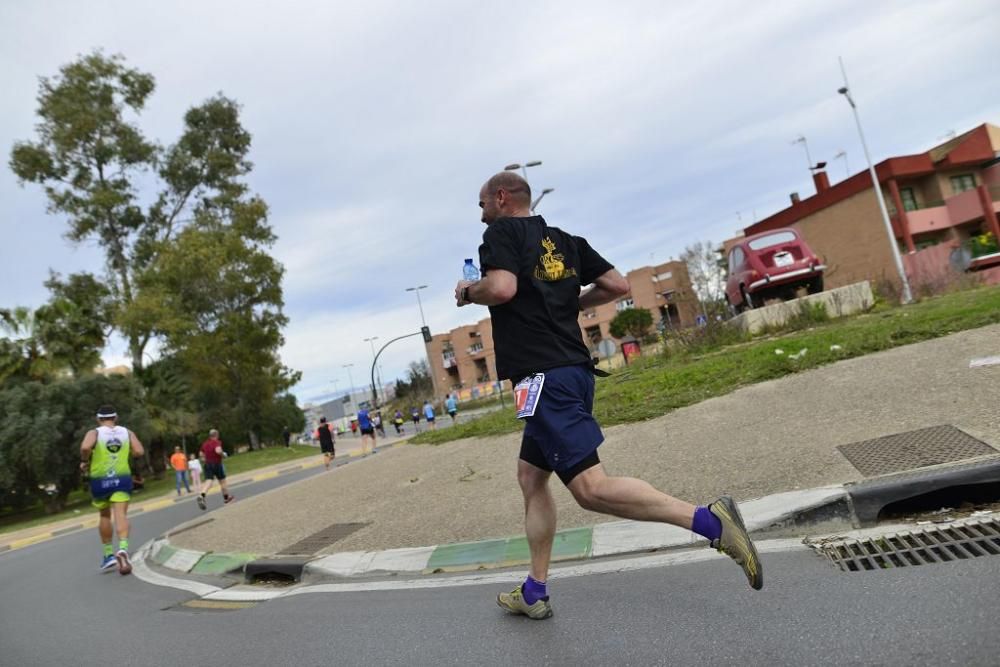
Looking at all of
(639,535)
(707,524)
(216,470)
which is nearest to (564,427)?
(707,524)

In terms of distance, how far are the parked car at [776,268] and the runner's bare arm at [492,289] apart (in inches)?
442

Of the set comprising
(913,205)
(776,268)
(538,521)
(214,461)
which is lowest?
(538,521)

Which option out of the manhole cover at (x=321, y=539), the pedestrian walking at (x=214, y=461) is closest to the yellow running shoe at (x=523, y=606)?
the manhole cover at (x=321, y=539)

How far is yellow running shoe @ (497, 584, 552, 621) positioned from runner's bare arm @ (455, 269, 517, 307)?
1.42 m

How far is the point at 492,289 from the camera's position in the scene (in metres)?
2.94

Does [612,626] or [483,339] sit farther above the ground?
[483,339]

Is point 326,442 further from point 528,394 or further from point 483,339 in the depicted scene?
point 483,339

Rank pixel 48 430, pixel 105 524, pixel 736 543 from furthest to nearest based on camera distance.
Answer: pixel 48 430, pixel 105 524, pixel 736 543

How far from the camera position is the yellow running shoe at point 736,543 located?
2607mm

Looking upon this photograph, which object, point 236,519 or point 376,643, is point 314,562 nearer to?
point 376,643

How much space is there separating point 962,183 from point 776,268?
27600mm

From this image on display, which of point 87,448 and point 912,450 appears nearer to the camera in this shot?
point 912,450

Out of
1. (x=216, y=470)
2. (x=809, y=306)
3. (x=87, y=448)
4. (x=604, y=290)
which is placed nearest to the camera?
(x=604, y=290)

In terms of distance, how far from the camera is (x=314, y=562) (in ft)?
17.7
